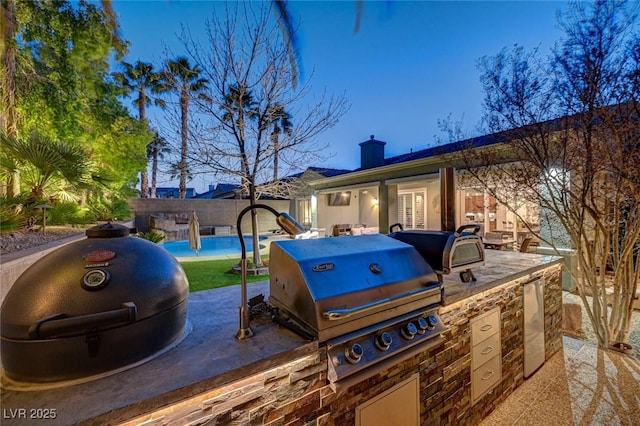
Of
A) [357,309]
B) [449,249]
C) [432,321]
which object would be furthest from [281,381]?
[449,249]

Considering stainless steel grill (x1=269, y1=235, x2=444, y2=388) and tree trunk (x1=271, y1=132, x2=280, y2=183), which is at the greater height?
tree trunk (x1=271, y1=132, x2=280, y2=183)

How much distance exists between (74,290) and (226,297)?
4.12 ft

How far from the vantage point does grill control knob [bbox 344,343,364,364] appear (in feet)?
4.91

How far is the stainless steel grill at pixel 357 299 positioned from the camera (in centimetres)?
147

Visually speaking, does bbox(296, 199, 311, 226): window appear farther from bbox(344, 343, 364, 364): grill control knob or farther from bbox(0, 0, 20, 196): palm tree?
bbox(344, 343, 364, 364): grill control knob

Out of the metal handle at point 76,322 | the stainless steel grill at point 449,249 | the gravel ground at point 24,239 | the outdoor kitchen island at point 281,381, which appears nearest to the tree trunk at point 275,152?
the gravel ground at point 24,239

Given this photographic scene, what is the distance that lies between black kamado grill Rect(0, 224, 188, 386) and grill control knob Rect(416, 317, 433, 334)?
5.18 feet

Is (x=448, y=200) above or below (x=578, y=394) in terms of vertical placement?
above

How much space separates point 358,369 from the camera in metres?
1.49

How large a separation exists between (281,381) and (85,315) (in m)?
0.93

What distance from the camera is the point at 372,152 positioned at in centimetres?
1491

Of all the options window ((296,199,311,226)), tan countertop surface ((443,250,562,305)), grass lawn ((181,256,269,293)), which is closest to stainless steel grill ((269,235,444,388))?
tan countertop surface ((443,250,562,305))

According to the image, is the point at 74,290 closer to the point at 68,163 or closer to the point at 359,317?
Answer: the point at 359,317

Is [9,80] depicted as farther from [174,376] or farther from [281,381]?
[281,381]
